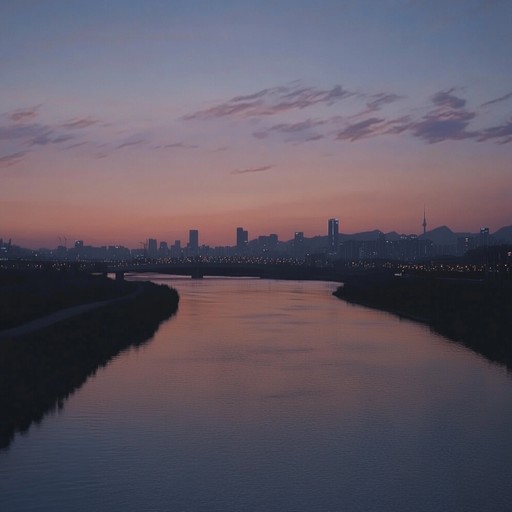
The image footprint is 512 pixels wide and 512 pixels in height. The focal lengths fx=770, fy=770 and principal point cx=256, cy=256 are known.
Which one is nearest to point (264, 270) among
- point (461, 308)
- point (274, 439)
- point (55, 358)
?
point (461, 308)

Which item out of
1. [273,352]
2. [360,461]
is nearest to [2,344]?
[273,352]

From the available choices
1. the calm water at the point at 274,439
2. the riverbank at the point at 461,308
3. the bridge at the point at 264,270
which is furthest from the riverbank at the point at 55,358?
the bridge at the point at 264,270

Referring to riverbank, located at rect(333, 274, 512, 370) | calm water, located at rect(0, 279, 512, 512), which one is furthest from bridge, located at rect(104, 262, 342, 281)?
calm water, located at rect(0, 279, 512, 512)

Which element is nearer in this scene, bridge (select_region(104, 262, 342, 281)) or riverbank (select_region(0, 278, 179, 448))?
riverbank (select_region(0, 278, 179, 448))

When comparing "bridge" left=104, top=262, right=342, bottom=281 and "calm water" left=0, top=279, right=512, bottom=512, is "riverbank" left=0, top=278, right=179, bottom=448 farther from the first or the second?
"bridge" left=104, top=262, right=342, bottom=281

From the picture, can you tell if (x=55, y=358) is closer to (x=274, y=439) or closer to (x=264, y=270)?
(x=274, y=439)

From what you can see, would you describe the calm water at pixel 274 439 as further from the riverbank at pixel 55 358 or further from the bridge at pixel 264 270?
the bridge at pixel 264 270

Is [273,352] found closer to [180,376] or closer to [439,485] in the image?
[180,376]
